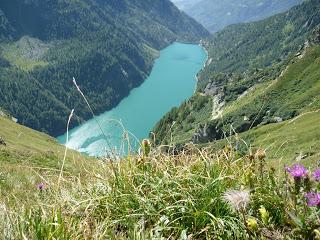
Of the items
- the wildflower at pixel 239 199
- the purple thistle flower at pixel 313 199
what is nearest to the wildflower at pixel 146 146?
the wildflower at pixel 239 199

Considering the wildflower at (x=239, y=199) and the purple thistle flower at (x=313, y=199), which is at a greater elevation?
the wildflower at (x=239, y=199)

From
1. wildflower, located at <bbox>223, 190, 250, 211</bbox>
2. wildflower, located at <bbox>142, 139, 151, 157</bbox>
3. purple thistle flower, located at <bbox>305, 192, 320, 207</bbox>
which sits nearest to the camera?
wildflower, located at <bbox>223, 190, 250, 211</bbox>

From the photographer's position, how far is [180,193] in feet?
16.7

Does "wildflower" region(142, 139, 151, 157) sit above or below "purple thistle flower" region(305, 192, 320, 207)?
Result: above

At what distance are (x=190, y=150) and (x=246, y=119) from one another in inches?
5060

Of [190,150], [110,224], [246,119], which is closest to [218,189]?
[110,224]

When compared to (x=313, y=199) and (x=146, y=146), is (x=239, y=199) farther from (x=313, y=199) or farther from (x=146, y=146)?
(x=146, y=146)

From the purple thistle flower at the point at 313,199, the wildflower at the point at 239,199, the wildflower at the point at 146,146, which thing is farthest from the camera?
the wildflower at the point at 146,146

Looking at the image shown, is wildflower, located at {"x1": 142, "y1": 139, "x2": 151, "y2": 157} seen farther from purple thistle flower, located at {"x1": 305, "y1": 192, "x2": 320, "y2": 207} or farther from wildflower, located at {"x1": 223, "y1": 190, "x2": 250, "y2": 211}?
purple thistle flower, located at {"x1": 305, "y1": 192, "x2": 320, "y2": 207}

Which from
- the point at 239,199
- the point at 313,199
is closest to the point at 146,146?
the point at 239,199

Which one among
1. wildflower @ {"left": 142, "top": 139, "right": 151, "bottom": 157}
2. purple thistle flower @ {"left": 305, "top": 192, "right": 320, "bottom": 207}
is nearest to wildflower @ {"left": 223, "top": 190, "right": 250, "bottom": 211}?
purple thistle flower @ {"left": 305, "top": 192, "right": 320, "bottom": 207}

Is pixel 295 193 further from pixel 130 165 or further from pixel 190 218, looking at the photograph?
pixel 130 165

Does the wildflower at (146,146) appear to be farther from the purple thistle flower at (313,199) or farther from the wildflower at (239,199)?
the purple thistle flower at (313,199)

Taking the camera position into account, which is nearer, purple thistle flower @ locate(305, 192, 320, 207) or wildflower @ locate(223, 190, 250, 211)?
wildflower @ locate(223, 190, 250, 211)
